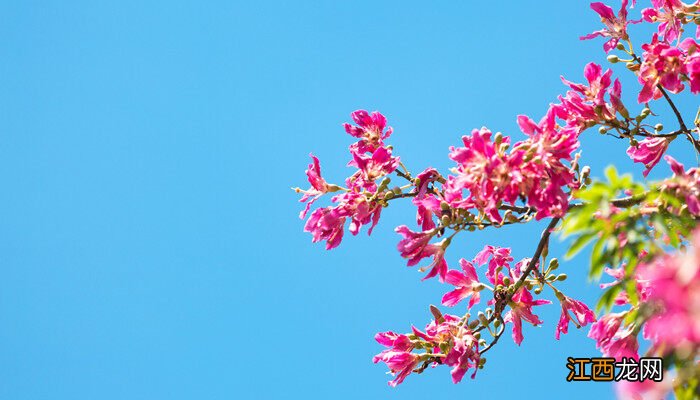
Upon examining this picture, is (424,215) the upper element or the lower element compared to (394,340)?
upper

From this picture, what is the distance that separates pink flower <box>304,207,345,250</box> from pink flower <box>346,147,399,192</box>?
0.16 metres

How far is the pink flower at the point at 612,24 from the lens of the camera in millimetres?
3605

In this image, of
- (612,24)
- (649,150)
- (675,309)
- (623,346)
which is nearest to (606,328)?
(623,346)

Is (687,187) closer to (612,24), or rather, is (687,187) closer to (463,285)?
(463,285)

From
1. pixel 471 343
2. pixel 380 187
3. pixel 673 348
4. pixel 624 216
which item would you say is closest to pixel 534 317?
pixel 471 343

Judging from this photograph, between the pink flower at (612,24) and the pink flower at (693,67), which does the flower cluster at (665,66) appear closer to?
the pink flower at (693,67)

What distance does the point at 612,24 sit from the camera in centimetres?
363

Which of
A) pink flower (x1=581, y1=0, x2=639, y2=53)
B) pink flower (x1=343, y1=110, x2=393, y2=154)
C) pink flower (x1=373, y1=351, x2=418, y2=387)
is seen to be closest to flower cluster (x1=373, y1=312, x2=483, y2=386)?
pink flower (x1=373, y1=351, x2=418, y2=387)

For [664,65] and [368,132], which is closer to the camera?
[664,65]

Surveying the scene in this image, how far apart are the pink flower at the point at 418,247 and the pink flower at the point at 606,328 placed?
68 centimetres

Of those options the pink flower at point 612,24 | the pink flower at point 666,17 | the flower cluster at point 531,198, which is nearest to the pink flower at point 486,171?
the flower cluster at point 531,198

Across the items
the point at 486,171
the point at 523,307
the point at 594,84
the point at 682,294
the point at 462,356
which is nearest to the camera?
the point at 682,294

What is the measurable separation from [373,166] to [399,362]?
2.81 ft

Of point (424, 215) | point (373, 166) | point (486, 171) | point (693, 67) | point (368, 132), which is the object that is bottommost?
point (486, 171)
